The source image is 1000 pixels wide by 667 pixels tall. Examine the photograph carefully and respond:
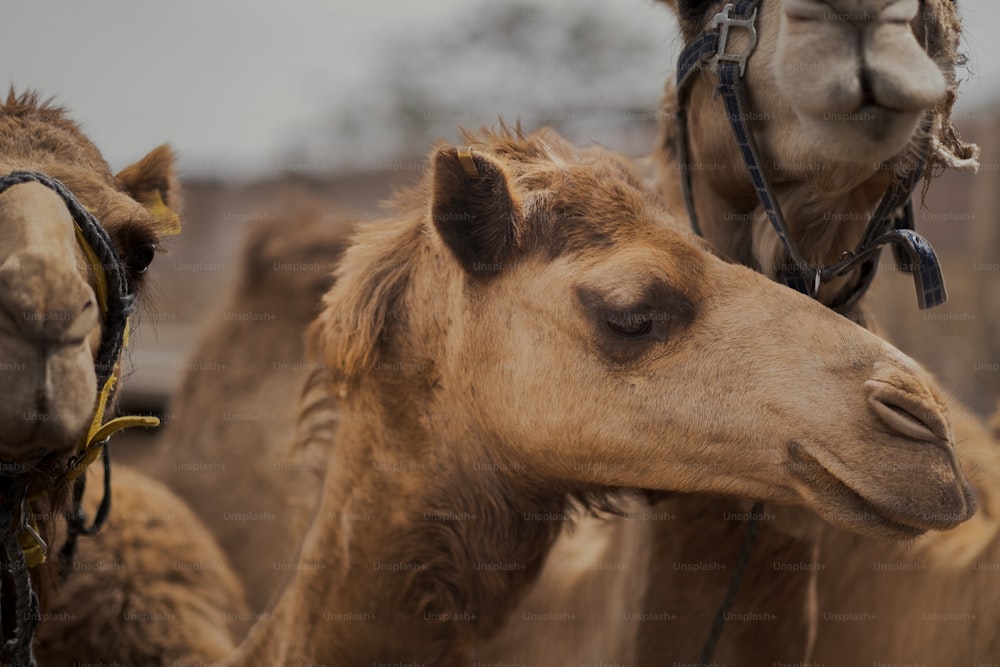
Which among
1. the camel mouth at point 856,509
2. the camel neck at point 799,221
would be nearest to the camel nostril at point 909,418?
the camel mouth at point 856,509

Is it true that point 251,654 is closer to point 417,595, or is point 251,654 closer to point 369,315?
point 417,595

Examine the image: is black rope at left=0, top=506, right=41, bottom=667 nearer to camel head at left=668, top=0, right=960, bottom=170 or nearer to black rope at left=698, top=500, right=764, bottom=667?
black rope at left=698, top=500, right=764, bottom=667

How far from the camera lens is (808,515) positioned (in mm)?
2865

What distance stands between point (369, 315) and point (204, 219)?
14.4 meters

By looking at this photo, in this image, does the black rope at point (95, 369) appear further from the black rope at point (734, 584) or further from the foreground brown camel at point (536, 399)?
the black rope at point (734, 584)

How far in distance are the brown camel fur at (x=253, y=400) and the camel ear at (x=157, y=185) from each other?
195cm

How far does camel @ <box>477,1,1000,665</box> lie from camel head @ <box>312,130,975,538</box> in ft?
1.19

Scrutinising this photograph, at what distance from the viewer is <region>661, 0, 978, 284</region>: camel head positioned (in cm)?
226

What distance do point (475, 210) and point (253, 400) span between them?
3.22 metres

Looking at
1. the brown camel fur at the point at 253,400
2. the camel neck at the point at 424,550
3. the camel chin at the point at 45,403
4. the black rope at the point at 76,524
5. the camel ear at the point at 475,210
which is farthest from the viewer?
the brown camel fur at the point at 253,400

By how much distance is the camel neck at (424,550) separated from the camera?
2.70 m

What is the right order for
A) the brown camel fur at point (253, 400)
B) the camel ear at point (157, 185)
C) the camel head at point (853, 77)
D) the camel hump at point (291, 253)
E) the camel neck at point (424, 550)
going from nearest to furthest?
the camel head at point (853, 77) → the camel neck at point (424, 550) → the camel ear at point (157, 185) → the brown camel fur at point (253, 400) → the camel hump at point (291, 253)

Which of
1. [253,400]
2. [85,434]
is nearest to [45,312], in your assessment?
[85,434]

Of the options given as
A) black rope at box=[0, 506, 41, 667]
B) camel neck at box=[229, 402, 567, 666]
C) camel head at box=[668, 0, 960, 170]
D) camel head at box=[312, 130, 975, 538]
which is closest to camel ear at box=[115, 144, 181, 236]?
camel head at box=[312, 130, 975, 538]
